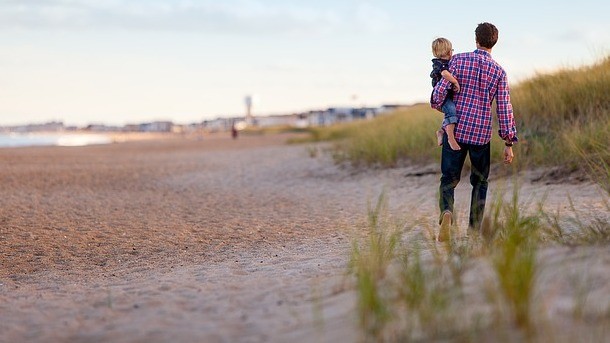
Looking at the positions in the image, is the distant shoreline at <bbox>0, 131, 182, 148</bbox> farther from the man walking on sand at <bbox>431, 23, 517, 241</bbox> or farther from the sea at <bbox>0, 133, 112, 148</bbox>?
the man walking on sand at <bbox>431, 23, 517, 241</bbox>

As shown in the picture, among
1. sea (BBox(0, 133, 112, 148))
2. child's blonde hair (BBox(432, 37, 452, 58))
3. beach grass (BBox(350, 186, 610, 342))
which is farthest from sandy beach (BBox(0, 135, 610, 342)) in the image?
sea (BBox(0, 133, 112, 148))

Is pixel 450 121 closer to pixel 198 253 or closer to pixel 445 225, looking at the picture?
pixel 445 225

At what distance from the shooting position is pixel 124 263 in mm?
6523

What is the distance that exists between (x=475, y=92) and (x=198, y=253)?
9.41ft

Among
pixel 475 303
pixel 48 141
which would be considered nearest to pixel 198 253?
pixel 475 303

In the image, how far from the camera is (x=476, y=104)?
5.91 meters

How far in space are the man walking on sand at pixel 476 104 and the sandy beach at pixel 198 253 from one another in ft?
2.51

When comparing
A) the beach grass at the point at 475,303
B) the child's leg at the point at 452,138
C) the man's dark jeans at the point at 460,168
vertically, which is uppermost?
the child's leg at the point at 452,138

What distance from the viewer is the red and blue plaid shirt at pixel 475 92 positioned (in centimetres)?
587

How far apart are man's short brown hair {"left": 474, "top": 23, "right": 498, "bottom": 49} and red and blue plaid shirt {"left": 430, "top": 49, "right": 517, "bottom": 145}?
7cm

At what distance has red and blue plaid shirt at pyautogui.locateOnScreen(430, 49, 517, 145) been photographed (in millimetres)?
5867

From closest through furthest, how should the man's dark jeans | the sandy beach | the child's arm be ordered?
the sandy beach, the child's arm, the man's dark jeans

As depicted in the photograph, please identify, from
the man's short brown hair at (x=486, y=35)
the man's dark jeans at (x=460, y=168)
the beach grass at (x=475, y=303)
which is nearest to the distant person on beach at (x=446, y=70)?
the man's dark jeans at (x=460, y=168)

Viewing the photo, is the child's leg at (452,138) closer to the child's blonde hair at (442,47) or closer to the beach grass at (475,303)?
the child's blonde hair at (442,47)
